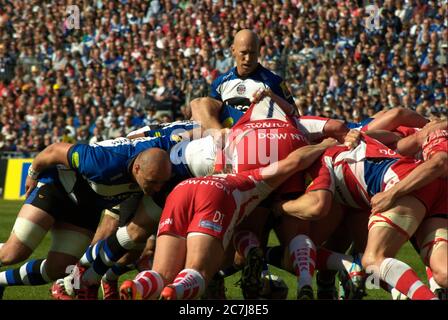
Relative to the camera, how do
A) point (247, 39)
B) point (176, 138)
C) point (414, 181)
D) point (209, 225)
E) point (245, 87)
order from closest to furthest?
point (209, 225) < point (414, 181) < point (176, 138) < point (247, 39) < point (245, 87)

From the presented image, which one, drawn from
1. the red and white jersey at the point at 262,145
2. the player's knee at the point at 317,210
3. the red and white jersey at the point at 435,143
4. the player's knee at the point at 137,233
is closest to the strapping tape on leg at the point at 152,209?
the player's knee at the point at 137,233

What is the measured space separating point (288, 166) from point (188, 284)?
1.48 m

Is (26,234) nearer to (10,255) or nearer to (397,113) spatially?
(10,255)

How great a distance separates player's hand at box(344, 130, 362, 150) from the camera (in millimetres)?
7777

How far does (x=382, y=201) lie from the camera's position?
709 cm

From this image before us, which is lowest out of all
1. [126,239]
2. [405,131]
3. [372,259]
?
[126,239]

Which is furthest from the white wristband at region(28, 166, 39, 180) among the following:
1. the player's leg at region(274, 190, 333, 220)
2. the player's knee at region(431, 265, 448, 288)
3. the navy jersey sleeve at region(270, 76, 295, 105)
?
the player's knee at region(431, 265, 448, 288)

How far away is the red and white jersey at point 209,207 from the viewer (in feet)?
22.9

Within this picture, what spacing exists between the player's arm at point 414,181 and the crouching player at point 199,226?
823 millimetres

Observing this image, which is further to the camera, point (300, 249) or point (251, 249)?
point (300, 249)

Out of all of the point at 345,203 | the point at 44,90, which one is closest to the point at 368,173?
the point at 345,203

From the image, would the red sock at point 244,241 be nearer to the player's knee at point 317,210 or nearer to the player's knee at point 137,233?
the player's knee at point 317,210

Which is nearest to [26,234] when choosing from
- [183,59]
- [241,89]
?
[241,89]
